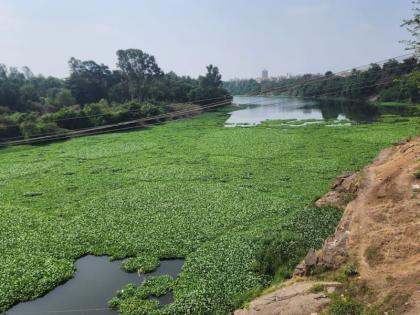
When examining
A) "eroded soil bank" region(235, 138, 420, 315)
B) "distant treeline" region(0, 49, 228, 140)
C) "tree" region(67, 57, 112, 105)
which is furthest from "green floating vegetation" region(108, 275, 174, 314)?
"tree" region(67, 57, 112, 105)

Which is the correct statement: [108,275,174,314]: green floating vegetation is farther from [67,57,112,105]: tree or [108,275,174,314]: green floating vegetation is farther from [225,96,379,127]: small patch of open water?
[67,57,112,105]: tree

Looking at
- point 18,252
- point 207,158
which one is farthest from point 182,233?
point 207,158

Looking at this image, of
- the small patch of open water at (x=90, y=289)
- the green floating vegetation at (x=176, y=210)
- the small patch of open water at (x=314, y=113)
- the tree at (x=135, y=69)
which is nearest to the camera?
the small patch of open water at (x=90, y=289)

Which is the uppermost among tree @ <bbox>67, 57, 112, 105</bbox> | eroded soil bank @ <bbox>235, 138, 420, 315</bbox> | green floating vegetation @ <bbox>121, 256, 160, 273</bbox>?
tree @ <bbox>67, 57, 112, 105</bbox>

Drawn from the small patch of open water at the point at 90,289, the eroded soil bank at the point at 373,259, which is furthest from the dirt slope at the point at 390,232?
the small patch of open water at the point at 90,289

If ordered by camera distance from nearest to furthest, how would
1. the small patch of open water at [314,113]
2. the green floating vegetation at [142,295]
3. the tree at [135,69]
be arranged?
the green floating vegetation at [142,295], the small patch of open water at [314,113], the tree at [135,69]

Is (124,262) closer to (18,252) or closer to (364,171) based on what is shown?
(18,252)

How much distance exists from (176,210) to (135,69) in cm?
8266

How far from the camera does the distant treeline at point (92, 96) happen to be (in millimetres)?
57531

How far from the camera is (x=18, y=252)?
18016 millimetres

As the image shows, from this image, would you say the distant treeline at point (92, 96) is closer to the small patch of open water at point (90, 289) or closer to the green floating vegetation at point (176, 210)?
the green floating vegetation at point (176, 210)

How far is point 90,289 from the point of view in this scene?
15477 millimetres

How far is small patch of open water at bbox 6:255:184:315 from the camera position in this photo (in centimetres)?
1413

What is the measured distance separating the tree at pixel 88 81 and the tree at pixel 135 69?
472cm
